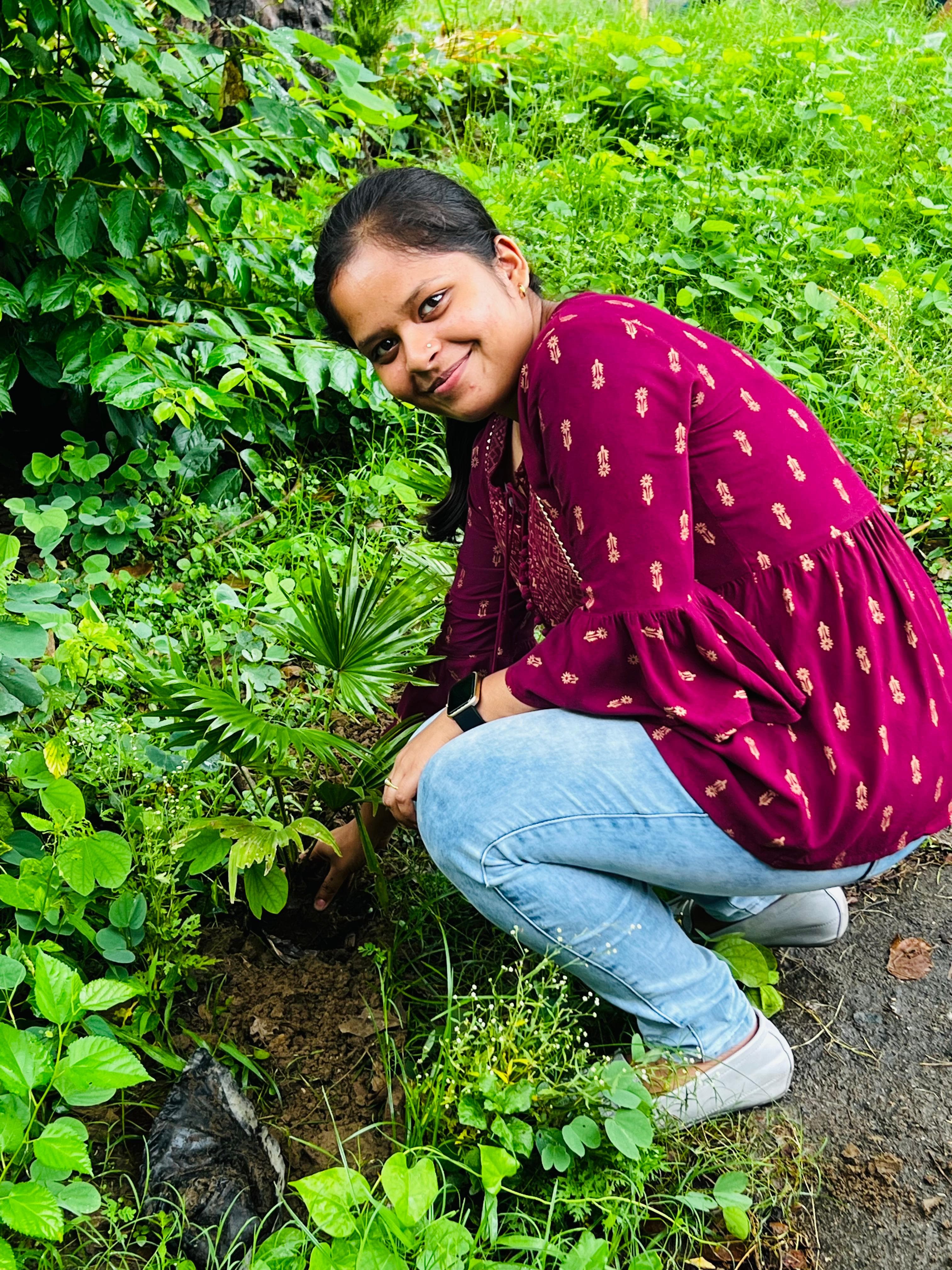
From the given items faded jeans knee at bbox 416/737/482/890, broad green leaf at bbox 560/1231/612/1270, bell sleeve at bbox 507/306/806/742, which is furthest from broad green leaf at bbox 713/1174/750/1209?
bell sleeve at bbox 507/306/806/742

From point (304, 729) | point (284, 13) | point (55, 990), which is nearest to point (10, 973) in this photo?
point (55, 990)

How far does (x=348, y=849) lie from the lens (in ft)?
7.13

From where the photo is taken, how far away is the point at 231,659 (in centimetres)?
284

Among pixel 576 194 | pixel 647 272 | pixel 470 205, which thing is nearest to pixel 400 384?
pixel 470 205

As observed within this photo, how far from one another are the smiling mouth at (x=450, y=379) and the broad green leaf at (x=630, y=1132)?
120 centimetres

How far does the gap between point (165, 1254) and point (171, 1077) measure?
38 centimetres

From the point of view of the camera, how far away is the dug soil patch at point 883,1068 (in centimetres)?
183

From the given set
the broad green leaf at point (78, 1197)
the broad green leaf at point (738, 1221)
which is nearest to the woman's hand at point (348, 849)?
the broad green leaf at point (78, 1197)

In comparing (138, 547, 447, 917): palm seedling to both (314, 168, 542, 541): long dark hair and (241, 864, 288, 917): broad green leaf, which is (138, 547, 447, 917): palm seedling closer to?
(241, 864, 288, 917): broad green leaf

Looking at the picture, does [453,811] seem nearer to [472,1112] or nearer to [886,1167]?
[472,1112]

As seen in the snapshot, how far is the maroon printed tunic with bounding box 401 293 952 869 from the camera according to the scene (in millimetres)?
1630

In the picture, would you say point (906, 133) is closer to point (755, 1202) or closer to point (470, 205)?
point (470, 205)

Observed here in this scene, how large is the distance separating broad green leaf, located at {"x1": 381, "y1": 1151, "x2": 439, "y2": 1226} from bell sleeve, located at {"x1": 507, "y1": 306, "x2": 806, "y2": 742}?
A: 70 cm

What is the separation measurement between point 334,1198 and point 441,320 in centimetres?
134
